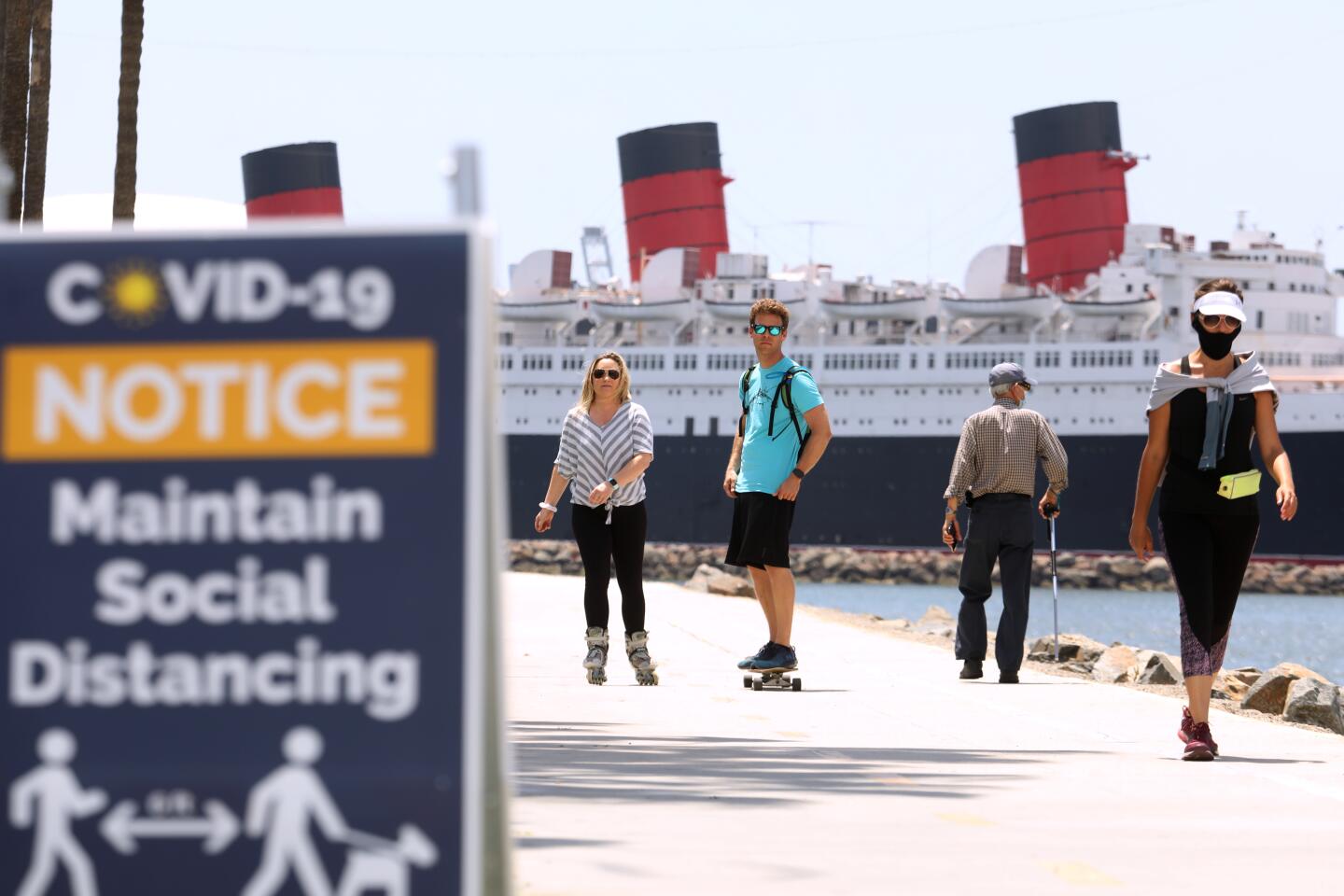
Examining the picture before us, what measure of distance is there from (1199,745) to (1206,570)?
43 cm

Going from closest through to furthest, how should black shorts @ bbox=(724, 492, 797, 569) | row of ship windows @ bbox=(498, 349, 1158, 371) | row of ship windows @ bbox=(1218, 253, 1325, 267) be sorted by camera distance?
black shorts @ bbox=(724, 492, 797, 569)
row of ship windows @ bbox=(498, 349, 1158, 371)
row of ship windows @ bbox=(1218, 253, 1325, 267)

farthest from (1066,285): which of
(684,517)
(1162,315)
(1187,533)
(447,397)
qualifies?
(447,397)

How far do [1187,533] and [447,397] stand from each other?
381 centimetres

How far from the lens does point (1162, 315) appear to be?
5234cm

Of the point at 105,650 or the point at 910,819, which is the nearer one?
the point at 105,650

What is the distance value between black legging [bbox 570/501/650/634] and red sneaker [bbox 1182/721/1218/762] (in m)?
2.47

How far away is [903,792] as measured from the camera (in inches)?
186

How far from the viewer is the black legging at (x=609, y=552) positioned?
25.4 ft

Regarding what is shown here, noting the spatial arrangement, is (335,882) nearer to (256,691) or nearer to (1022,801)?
(256,691)

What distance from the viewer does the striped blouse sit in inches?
303

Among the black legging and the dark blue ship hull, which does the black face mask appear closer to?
the black legging

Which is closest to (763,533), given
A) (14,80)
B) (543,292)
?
(14,80)

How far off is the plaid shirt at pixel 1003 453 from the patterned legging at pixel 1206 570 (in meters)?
2.77

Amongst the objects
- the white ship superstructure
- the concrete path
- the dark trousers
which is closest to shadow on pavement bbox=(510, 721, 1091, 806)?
the concrete path
